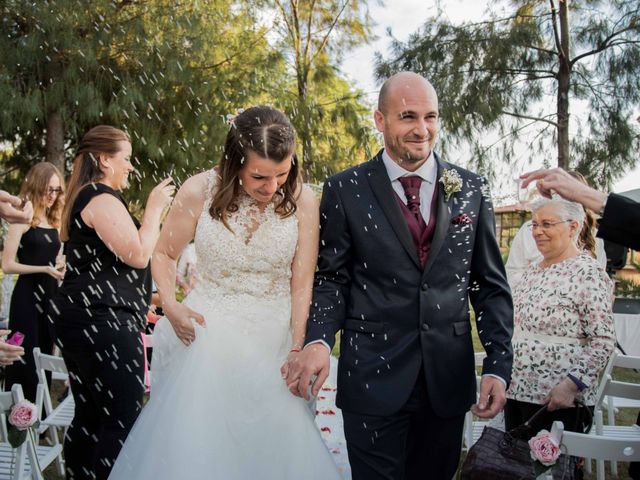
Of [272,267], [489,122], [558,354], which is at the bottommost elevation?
[558,354]

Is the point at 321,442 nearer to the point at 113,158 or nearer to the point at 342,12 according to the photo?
the point at 113,158

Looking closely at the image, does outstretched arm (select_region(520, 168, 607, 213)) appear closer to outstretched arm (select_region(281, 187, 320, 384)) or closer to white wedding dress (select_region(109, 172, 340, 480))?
outstretched arm (select_region(281, 187, 320, 384))

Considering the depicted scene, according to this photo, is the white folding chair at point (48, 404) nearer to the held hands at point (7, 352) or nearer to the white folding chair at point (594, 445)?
the held hands at point (7, 352)

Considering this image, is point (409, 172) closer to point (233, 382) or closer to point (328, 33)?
point (233, 382)

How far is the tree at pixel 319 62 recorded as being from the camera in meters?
12.2

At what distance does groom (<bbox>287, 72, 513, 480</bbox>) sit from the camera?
9.02ft

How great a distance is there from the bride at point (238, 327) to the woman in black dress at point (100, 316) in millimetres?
310

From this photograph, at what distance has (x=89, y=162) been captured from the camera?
12.2 feet

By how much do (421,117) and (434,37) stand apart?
804 centimetres

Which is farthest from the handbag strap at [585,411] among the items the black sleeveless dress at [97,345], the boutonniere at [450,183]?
the black sleeveless dress at [97,345]

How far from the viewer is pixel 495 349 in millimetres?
2793

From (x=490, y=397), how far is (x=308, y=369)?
0.75m

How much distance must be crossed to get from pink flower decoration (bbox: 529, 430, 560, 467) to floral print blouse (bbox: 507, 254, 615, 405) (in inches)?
34.6

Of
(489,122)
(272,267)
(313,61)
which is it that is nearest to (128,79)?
(313,61)
